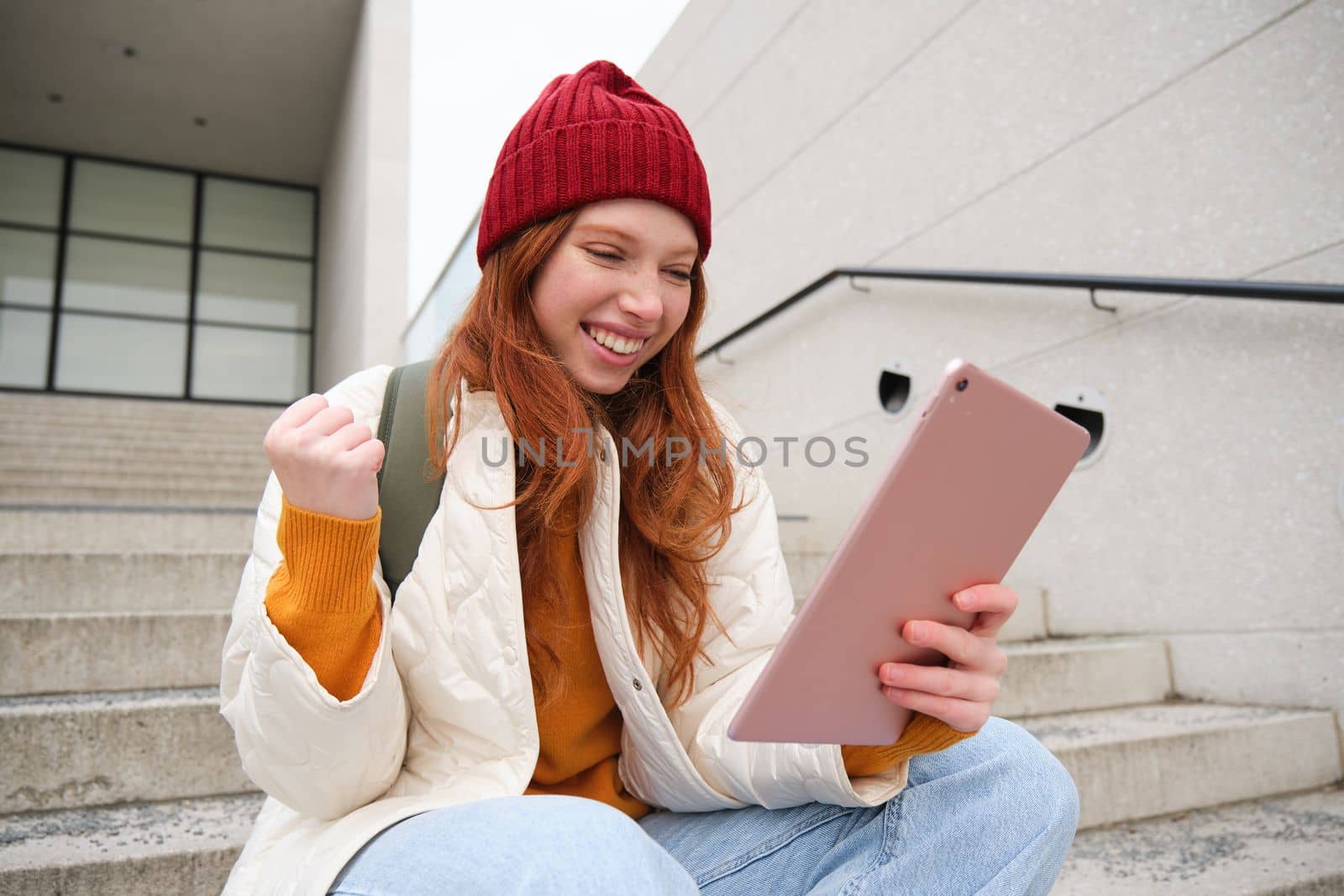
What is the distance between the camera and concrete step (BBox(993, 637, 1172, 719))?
6.41 feet

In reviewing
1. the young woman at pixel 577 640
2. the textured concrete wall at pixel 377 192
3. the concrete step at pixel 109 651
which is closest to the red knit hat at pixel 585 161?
the young woman at pixel 577 640

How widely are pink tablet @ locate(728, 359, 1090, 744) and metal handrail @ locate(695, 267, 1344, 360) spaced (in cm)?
56

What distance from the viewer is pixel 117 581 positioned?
1.97 metres

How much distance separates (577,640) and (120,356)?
30.8ft

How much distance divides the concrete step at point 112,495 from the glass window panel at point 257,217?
677cm

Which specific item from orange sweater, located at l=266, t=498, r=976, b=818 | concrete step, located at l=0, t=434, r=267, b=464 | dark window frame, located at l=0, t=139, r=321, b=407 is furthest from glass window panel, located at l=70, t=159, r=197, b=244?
orange sweater, located at l=266, t=498, r=976, b=818

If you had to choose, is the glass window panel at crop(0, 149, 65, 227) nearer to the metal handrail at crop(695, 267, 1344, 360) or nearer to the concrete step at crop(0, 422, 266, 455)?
the concrete step at crop(0, 422, 266, 455)

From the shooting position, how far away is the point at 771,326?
3.55 metres

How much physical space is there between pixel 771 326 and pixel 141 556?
7.49ft

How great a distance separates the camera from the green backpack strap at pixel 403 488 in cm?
92

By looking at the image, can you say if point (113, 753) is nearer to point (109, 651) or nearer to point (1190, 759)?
point (109, 651)

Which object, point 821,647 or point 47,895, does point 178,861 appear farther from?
point 821,647

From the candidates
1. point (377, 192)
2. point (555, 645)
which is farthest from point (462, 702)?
point (377, 192)

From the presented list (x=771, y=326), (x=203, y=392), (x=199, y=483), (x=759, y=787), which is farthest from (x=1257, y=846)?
(x=203, y=392)
